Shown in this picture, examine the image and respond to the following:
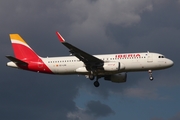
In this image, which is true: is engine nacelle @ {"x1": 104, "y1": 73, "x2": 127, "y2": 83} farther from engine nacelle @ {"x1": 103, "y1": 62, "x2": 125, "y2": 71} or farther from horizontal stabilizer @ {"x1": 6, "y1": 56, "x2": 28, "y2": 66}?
horizontal stabilizer @ {"x1": 6, "y1": 56, "x2": 28, "y2": 66}

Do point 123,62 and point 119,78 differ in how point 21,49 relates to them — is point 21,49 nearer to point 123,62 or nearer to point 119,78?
point 119,78

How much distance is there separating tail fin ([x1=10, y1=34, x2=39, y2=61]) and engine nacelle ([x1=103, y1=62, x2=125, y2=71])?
12225 mm

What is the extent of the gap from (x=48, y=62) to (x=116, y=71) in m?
11.4

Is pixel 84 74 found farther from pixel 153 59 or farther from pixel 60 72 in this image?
pixel 153 59

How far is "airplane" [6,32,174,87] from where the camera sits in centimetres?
8750

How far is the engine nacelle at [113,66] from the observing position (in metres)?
86.9

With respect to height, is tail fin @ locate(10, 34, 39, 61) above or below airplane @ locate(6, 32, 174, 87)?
above

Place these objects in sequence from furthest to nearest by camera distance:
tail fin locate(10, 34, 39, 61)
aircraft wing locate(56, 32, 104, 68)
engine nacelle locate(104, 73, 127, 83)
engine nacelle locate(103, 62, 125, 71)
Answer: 1. tail fin locate(10, 34, 39, 61)
2. engine nacelle locate(104, 73, 127, 83)
3. engine nacelle locate(103, 62, 125, 71)
4. aircraft wing locate(56, 32, 104, 68)

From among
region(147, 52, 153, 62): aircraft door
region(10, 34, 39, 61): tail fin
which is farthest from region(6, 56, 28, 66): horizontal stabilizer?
region(147, 52, 153, 62): aircraft door

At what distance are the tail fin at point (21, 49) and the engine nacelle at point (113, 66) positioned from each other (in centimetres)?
1222

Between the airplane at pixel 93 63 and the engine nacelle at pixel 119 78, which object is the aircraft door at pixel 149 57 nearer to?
the airplane at pixel 93 63

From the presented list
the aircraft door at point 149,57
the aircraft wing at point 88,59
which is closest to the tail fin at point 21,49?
the aircraft wing at point 88,59

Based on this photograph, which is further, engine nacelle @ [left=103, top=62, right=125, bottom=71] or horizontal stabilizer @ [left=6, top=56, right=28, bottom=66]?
horizontal stabilizer @ [left=6, top=56, right=28, bottom=66]

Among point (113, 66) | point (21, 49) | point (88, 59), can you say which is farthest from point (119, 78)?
point (21, 49)
